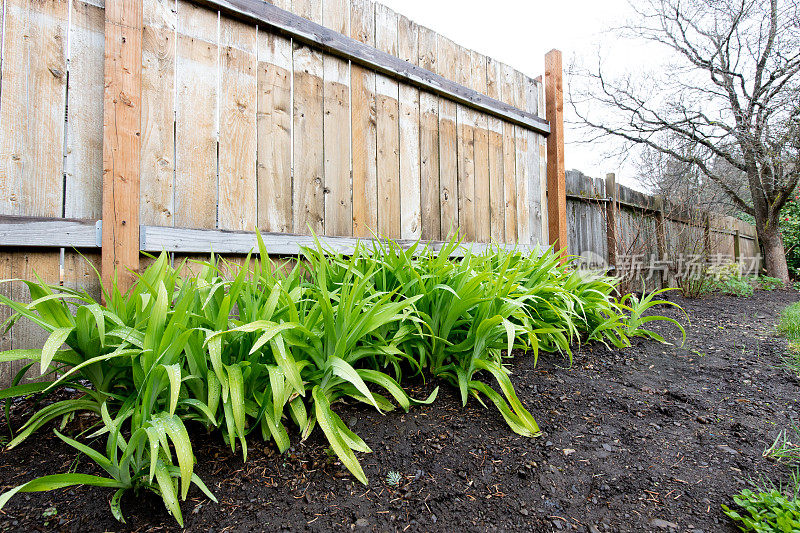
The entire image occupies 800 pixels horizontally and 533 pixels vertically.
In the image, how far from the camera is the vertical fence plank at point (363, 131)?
2457mm

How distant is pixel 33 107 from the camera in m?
1.61

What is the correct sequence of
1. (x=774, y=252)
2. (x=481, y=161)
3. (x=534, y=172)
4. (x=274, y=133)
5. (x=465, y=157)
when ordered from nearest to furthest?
(x=274, y=133), (x=465, y=157), (x=481, y=161), (x=534, y=172), (x=774, y=252)

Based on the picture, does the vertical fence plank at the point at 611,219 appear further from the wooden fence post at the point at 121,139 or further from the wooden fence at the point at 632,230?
the wooden fence post at the point at 121,139

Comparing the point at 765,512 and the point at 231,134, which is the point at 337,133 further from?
the point at 765,512

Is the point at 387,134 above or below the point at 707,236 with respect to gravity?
above

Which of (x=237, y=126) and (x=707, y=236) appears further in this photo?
(x=707, y=236)

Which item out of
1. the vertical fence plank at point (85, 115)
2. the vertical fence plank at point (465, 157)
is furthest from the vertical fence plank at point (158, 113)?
the vertical fence plank at point (465, 157)

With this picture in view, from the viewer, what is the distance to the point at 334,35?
7.68 ft

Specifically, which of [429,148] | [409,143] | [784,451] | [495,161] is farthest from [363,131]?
[784,451]

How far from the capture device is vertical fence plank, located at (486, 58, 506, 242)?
10.5 feet

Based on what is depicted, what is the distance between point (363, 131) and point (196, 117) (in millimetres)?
942

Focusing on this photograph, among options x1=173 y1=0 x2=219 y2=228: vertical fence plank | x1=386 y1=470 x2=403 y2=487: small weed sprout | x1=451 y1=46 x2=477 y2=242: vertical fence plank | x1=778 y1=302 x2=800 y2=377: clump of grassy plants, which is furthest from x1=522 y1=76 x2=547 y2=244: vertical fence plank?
x1=386 y1=470 x2=403 y2=487: small weed sprout

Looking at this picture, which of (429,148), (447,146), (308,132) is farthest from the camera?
(447,146)

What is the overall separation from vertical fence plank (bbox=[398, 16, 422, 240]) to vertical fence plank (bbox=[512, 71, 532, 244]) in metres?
1.08
